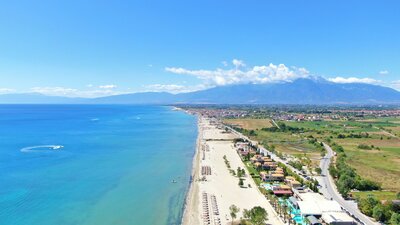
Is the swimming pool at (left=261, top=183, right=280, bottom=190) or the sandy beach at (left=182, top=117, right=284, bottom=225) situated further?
the swimming pool at (left=261, top=183, right=280, bottom=190)

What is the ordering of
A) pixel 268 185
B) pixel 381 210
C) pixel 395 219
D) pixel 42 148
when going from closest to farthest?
pixel 395 219, pixel 381 210, pixel 268 185, pixel 42 148

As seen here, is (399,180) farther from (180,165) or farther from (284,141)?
(284,141)

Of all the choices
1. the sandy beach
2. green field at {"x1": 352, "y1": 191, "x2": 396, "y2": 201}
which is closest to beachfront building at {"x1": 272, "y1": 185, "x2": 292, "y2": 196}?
the sandy beach

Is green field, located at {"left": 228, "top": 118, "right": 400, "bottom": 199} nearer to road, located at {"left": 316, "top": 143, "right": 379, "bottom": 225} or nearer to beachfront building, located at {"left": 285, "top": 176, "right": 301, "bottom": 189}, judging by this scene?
road, located at {"left": 316, "top": 143, "right": 379, "bottom": 225}

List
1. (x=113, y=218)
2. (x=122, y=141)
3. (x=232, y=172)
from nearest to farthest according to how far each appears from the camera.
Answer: (x=113, y=218) → (x=232, y=172) → (x=122, y=141)

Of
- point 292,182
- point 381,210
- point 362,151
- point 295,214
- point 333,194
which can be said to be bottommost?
point 295,214

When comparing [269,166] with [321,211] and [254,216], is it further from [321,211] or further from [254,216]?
[254,216]

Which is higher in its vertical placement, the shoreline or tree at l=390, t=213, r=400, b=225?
tree at l=390, t=213, r=400, b=225

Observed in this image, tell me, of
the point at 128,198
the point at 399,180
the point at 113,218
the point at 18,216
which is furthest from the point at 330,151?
the point at 18,216

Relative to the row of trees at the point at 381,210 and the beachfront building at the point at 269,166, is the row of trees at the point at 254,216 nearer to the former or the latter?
the row of trees at the point at 381,210

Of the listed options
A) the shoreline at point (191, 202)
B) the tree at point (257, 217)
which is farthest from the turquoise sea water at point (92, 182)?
the tree at point (257, 217)

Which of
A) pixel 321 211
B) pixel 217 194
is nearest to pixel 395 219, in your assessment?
pixel 321 211
